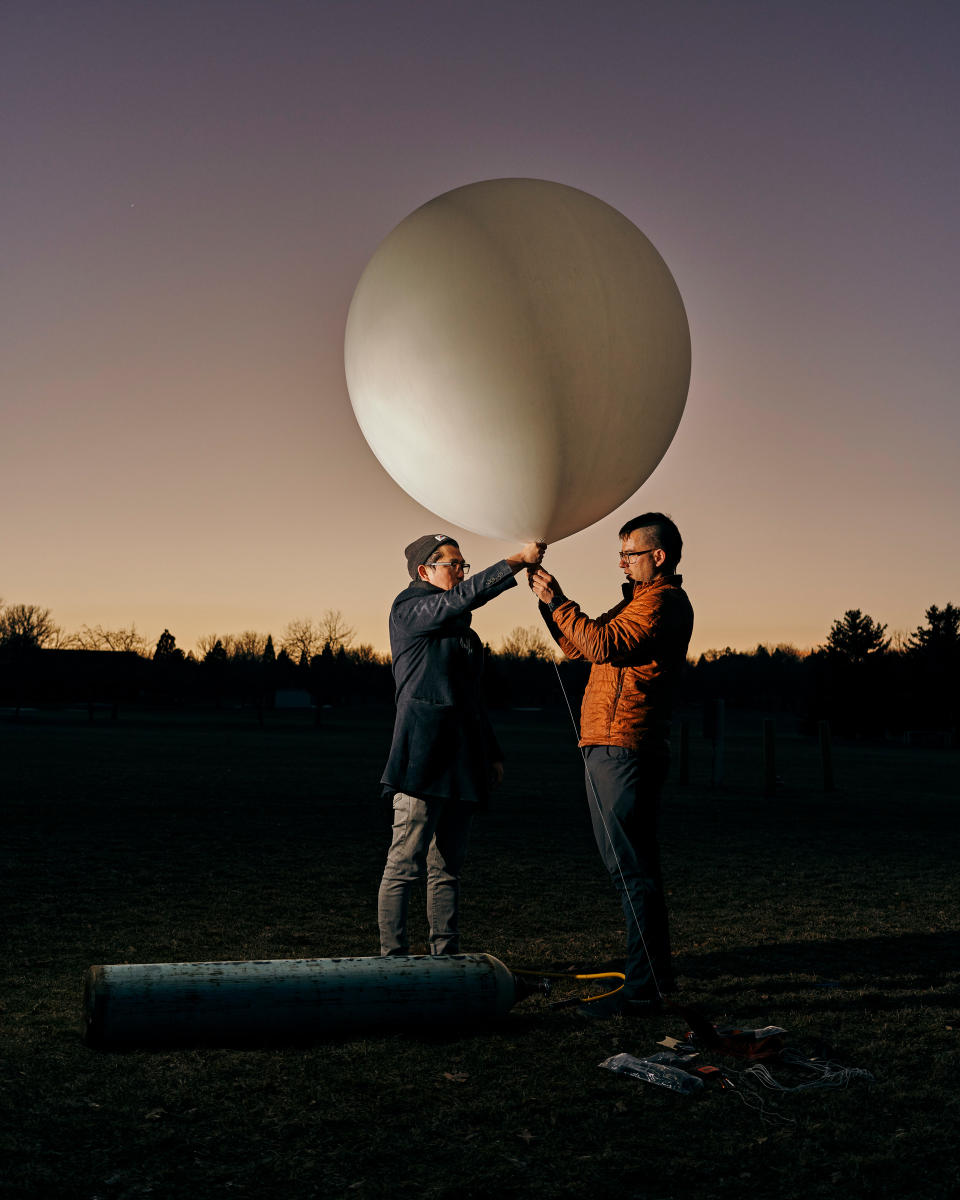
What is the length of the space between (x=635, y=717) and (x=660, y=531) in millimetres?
875

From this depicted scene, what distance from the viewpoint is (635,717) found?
481 centimetres

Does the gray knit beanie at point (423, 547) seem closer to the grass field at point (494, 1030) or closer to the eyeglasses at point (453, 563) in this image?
the eyeglasses at point (453, 563)

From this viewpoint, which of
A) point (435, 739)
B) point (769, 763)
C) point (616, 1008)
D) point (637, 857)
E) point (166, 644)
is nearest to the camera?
point (616, 1008)

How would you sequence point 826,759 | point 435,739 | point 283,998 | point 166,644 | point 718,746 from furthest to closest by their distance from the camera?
point 166,644
point 826,759
point 718,746
point 435,739
point 283,998

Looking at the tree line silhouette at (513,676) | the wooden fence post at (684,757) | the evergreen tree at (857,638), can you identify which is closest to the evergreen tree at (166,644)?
the tree line silhouette at (513,676)

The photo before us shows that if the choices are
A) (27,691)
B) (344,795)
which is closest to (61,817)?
(344,795)

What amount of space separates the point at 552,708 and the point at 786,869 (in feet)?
301

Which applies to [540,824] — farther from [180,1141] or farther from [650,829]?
[180,1141]

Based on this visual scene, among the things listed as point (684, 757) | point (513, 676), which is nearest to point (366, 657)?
point (513, 676)

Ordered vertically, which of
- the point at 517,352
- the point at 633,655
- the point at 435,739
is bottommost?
the point at 435,739

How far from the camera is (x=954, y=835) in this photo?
1206cm

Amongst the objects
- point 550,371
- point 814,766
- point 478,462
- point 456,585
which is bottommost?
point 814,766

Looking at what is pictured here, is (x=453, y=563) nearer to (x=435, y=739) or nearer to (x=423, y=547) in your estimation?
(x=423, y=547)

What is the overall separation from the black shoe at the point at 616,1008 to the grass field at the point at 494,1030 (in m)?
0.08
